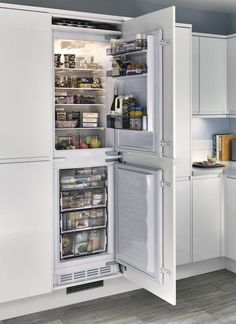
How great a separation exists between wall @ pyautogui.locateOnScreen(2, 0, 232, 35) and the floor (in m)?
2.52

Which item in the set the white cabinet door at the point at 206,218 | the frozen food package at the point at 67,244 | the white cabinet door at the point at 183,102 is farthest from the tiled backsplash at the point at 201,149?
the frozen food package at the point at 67,244

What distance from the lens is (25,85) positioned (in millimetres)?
3199

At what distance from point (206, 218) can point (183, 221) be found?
0.86ft

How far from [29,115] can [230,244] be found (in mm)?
2219

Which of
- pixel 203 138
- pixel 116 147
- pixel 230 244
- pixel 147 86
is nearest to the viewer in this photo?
pixel 147 86

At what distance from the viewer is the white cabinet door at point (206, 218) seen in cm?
409

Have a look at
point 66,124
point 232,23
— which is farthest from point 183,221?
point 232,23

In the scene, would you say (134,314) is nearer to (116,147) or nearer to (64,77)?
(116,147)

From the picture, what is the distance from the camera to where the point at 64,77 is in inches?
146

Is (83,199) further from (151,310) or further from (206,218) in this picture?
(206,218)

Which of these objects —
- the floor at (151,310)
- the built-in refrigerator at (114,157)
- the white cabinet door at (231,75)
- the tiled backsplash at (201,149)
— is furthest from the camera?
the tiled backsplash at (201,149)

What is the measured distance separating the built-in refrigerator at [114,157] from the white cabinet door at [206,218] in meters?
0.79

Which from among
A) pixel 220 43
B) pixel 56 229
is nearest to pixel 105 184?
pixel 56 229

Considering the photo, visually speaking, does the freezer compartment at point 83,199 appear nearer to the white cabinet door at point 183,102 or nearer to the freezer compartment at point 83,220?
the freezer compartment at point 83,220
